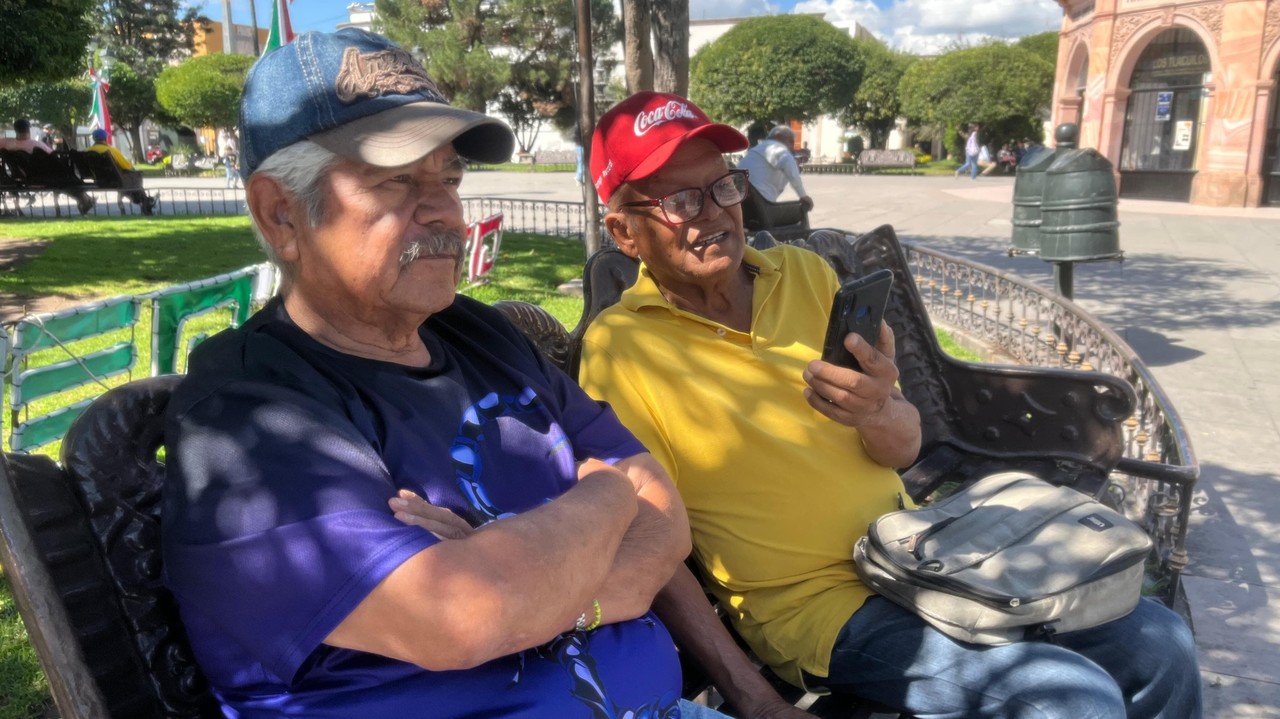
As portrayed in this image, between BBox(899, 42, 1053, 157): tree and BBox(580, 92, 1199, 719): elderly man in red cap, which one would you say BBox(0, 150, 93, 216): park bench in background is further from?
BBox(899, 42, 1053, 157): tree

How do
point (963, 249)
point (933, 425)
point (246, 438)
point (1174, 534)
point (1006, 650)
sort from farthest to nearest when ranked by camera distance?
point (963, 249) < point (933, 425) < point (1174, 534) < point (1006, 650) < point (246, 438)

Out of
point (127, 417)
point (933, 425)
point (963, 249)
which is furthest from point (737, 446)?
point (963, 249)

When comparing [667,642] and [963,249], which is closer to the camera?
[667,642]

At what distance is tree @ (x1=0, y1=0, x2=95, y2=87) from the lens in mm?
9859

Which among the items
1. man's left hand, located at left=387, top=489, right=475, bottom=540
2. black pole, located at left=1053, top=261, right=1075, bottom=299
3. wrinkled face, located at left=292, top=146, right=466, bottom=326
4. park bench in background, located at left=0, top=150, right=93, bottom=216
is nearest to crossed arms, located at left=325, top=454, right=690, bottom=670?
man's left hand, located at left=387, top=489, right=475, bottom=540

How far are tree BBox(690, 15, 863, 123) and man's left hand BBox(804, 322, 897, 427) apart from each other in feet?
143

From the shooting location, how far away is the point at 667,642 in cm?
177

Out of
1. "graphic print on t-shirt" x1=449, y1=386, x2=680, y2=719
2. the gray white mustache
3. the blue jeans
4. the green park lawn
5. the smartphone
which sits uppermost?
the gray white mustache

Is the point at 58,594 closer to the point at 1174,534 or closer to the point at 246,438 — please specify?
the point at 246,438

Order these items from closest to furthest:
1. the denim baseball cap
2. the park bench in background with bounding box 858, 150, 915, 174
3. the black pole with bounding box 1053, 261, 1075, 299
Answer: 1. the denim baseball cap
2. the black pole with bounding box 1053, 261, 1075, 299
3. the park bench in background with bounding box 858, 150, 915, 174

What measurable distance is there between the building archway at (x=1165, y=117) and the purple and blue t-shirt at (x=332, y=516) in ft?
77.2

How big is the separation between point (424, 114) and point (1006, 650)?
5.07ft

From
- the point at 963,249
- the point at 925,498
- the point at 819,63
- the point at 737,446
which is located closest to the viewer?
Answer: the point at 737,446

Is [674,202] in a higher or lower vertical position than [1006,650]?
higher
